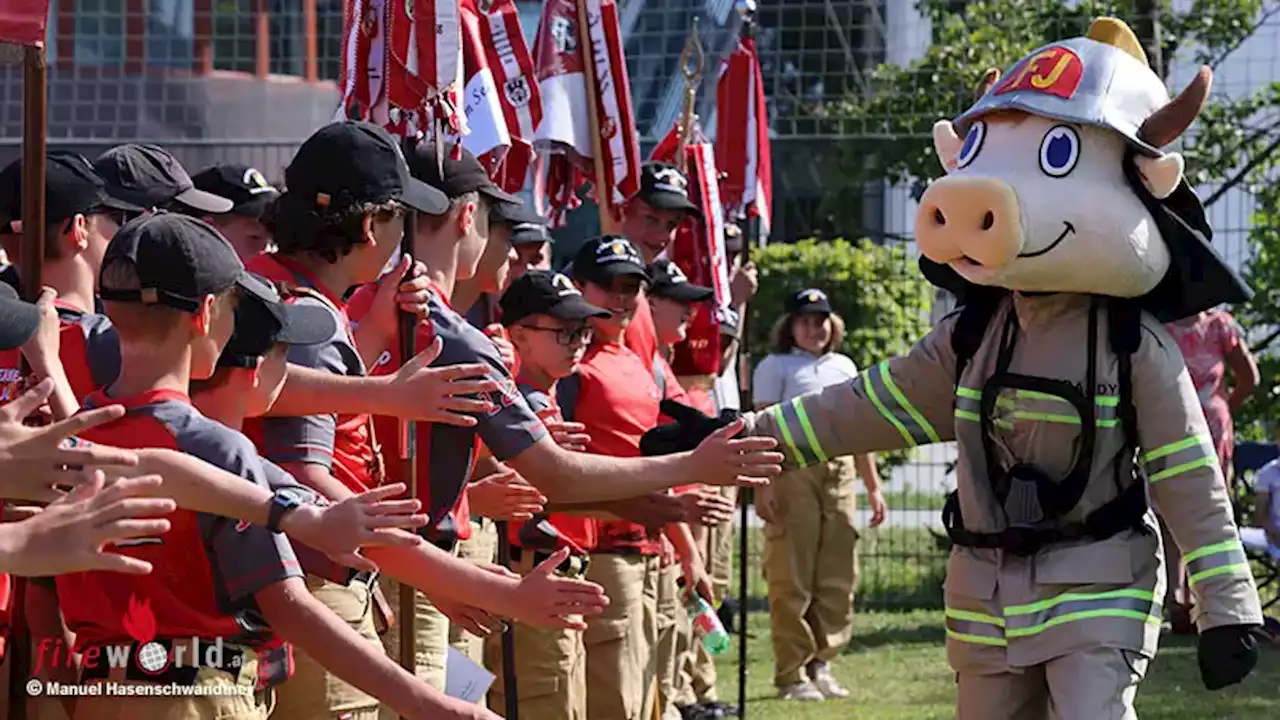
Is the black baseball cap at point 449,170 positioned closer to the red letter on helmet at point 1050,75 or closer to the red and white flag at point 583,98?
the red letter on helmet at point 1050,75

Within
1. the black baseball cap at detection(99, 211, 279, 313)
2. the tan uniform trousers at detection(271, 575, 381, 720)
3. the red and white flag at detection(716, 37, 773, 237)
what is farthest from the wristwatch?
the red and white flag at detection(716, 37, 773, 237)

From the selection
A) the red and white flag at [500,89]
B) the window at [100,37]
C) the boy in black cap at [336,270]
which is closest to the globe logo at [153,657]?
the boy in black cap at [336,270]

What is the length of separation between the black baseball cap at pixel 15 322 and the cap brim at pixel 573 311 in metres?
2.97

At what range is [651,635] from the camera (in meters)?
7.73

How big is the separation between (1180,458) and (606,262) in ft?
9.02

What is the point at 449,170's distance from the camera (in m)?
5.84

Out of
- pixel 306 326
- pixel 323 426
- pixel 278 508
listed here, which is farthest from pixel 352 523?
pixel 323 426

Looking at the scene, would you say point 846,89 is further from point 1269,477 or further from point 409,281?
point 409,281

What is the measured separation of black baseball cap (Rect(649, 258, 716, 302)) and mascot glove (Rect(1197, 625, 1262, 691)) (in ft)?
12.6

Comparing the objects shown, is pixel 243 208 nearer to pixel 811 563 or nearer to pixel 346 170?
pixel 346 170

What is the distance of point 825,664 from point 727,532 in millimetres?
873

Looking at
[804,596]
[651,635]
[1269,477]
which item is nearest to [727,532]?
[804,596]

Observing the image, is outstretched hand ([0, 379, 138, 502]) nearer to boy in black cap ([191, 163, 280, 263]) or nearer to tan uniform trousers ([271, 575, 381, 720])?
tan uniform trousers ([271, 575, 381, 720])

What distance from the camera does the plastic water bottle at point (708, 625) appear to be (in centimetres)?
830
